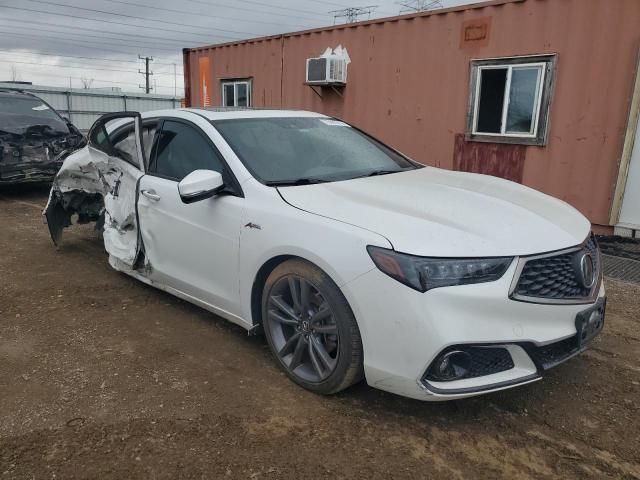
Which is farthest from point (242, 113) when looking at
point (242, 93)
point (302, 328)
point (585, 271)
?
point (242, 93)

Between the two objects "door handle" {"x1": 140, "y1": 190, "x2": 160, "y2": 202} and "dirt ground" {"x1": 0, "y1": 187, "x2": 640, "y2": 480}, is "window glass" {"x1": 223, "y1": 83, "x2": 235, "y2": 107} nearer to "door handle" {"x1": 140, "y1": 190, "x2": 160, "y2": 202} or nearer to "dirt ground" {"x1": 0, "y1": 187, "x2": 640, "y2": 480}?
"door handle" {"x1": 140, "y1": 190, "x2": 160, "y2": 202}

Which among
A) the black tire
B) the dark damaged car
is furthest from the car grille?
the dark damaged car

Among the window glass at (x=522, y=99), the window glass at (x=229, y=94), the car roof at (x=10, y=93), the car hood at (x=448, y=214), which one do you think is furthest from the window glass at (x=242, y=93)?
the car hood at (x=448, y=214)

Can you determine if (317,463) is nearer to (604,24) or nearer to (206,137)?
(206,137)

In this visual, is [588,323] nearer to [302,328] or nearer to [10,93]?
[302,328]

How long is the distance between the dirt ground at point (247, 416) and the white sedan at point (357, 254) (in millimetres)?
258

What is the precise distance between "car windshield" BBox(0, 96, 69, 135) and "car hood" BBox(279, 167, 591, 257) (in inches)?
316

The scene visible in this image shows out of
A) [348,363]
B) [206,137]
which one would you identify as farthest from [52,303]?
[348,363]

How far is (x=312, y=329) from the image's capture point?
Answer: 2844 mm

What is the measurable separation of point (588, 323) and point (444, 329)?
2.88 ft

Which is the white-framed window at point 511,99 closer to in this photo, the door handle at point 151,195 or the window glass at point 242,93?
the door handle at point 151,195

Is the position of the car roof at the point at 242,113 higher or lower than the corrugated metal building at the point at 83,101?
lower

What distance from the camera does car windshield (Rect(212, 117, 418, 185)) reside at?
3.37 metres

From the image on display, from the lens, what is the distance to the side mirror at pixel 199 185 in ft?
10.3
